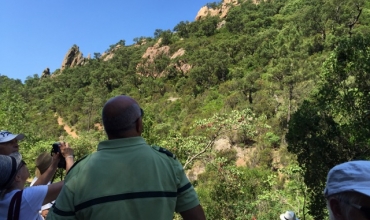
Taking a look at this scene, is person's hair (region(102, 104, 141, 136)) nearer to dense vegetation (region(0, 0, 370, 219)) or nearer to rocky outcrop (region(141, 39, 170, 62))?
dense vegetation (region(0, 0, 370, 219))

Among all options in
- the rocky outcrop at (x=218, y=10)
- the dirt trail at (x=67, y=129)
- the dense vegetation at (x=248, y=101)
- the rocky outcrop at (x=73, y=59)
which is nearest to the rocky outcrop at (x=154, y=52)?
Answer: the dense vegetation at (x=248, y=101)

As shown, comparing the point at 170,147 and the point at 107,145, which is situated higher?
the point at 107,145

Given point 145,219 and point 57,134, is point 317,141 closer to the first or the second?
point 145,219

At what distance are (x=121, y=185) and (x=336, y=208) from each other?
2.58ft

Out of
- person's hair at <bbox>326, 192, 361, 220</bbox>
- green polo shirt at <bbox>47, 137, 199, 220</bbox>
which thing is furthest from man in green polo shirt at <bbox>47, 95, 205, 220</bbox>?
person's hair at <bbox>326, 192, 361, 220</bbox>

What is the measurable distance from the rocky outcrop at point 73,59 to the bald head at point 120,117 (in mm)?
69076

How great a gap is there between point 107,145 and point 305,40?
30665 mm

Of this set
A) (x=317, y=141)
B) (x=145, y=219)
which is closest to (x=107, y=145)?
(x=145, y=219)

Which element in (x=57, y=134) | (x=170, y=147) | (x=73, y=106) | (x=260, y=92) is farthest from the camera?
(x=73, y=106)

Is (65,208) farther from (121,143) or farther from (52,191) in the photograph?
(52,191)

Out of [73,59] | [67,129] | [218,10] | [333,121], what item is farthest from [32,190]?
[73,59]

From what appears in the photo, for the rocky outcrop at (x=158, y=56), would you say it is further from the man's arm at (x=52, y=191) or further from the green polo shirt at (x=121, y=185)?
the green polo shirt at (x=121, y=185)

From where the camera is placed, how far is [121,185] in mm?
1191

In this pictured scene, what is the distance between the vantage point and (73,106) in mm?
41594
